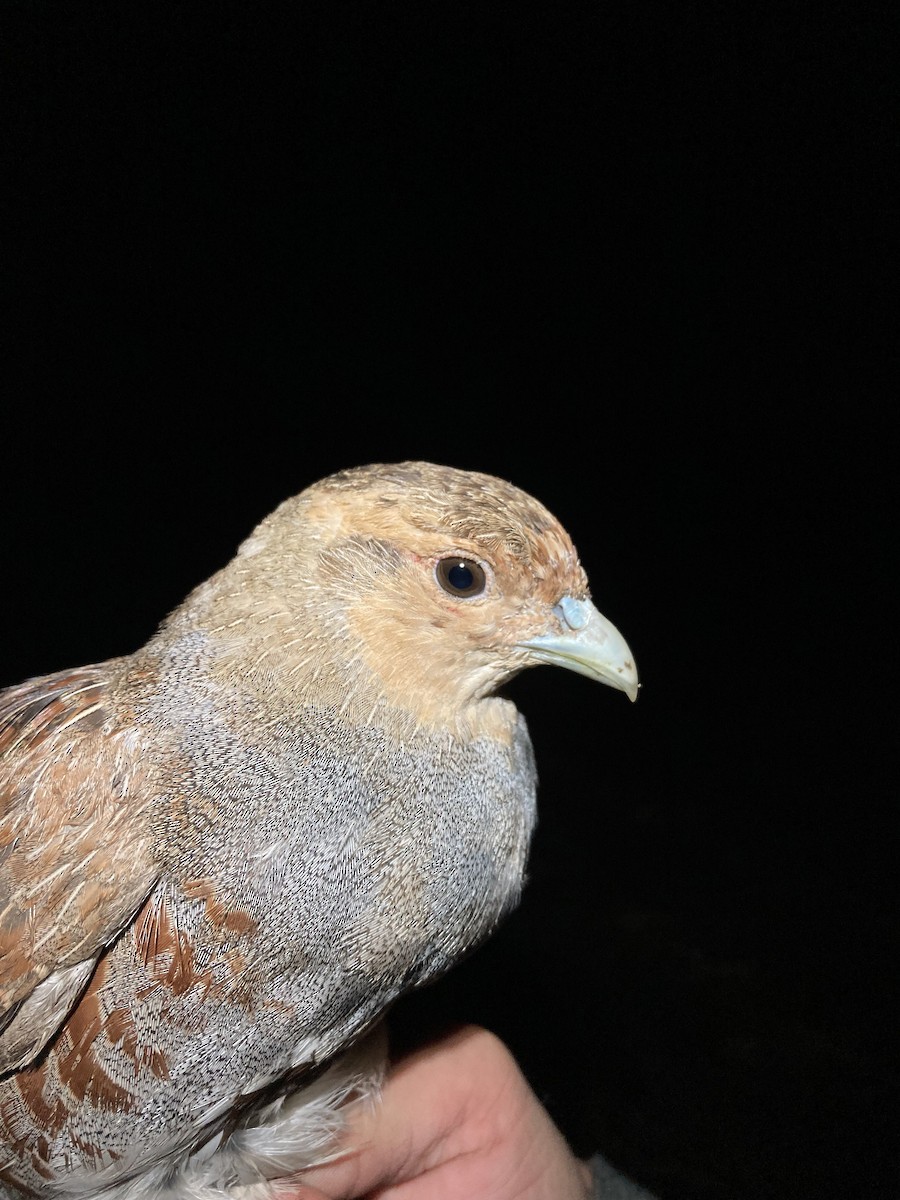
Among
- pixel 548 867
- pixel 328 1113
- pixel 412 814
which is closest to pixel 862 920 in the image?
pixel 548 867

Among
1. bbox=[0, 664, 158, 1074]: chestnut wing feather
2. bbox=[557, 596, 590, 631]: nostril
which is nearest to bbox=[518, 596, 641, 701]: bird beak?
bbox=[557, 596, 590, 631]: nostril

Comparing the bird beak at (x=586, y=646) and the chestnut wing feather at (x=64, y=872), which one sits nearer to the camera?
the chestnut wing feather at (x=64, y=872)

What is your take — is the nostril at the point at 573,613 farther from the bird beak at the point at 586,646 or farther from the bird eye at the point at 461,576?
the bird eye at the point at 461,576

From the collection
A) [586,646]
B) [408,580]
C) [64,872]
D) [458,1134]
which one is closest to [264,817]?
[64,872]

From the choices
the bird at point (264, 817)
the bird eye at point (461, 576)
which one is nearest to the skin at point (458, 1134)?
the bird at point (264, 817)

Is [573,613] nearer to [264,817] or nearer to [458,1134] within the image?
[264,817]

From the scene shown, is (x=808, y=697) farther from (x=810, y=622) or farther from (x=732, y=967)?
(x=732, y=967)
